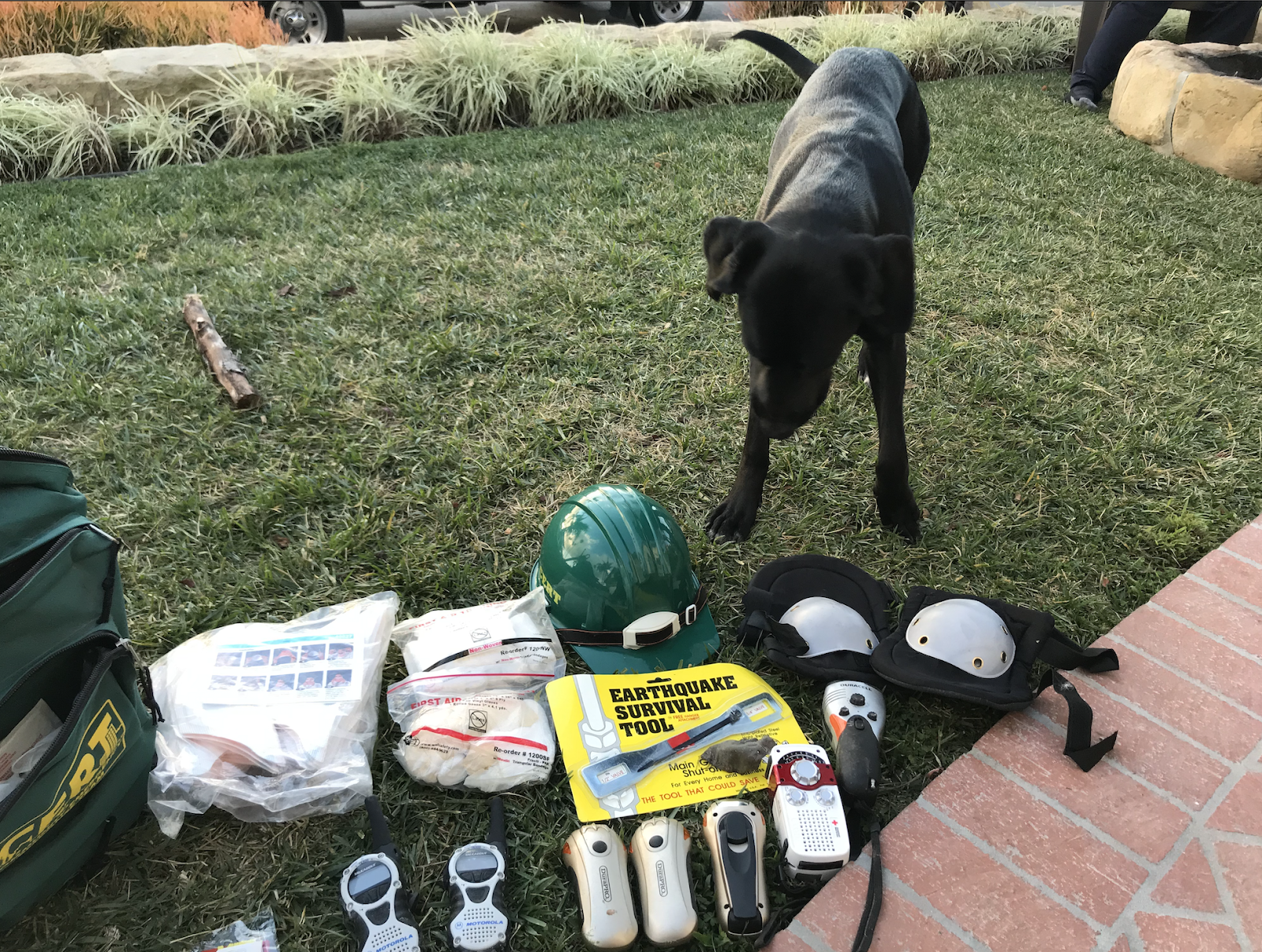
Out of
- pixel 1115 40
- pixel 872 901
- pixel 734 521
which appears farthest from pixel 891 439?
pixel 1115 40

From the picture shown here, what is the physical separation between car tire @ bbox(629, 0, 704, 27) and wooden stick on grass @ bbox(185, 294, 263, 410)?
9278 mm

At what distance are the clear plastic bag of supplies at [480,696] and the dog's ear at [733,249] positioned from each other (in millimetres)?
1040

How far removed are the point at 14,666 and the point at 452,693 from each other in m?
0.94

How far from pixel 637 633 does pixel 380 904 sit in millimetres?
919

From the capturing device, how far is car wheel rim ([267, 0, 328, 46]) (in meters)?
9.89

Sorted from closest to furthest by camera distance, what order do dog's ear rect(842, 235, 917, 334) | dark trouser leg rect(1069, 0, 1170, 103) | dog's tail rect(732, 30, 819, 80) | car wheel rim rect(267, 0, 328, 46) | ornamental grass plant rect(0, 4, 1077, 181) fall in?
dog's ear rect(842, 235, 917, 334)
dog's tail rect(732, 30, 819, 80)
ornamental grass plant rect(0, 4, 1077, 181)
dark trouser leg rect(1069, 0, 1170, 103)
car wheel rim rect(267, 0, 328, 46)

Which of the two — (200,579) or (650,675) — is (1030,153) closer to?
(650,675)

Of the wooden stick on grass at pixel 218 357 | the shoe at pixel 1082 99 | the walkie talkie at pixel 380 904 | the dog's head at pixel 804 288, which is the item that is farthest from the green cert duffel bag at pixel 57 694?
the shoe at pixel 1082 99

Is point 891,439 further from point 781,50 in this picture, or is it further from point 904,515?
point 781,50

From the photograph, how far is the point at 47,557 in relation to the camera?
5.46ft

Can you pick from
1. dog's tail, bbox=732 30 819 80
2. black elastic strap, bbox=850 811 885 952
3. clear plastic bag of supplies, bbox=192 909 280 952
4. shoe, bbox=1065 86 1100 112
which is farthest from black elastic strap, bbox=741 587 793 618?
shoe, bbox=1065 86 1100 112

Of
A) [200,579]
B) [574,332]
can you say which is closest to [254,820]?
[200,579]

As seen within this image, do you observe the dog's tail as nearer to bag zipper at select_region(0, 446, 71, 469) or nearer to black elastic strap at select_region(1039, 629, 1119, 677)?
black elastic strap at select_region(1039, 629, 1119, 677)

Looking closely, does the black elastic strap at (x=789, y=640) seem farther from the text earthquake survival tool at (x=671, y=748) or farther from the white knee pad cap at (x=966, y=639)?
the white knee pad cap at (x=966, y=639)
